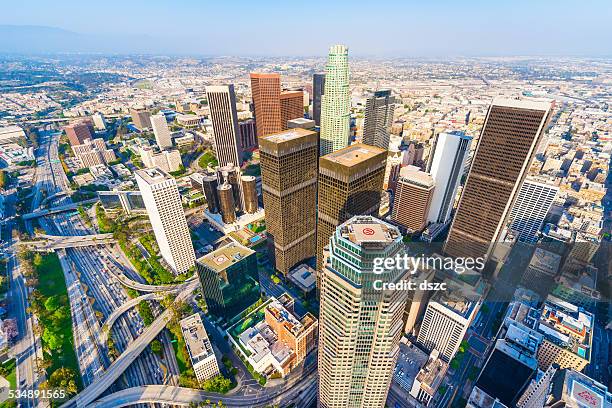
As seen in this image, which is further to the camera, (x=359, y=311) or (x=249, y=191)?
(x=249, y=191)

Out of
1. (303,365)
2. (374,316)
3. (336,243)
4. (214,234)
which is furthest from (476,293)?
(214,234)

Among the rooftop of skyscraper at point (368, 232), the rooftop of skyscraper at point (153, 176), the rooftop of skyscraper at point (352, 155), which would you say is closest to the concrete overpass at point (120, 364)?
the rooftop of skyscraper at point (153, 176)

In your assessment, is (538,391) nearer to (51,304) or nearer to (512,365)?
(512,365)

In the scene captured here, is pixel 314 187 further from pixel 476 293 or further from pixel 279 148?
pixel 476 293

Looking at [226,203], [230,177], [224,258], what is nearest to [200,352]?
[224,258]

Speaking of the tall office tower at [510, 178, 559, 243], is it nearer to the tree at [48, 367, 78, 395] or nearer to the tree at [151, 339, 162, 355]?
the tree at [151, 339, 162, 355]

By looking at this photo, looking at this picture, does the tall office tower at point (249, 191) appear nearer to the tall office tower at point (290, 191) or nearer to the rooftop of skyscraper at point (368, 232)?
the tall office tower at point (290, 191)
